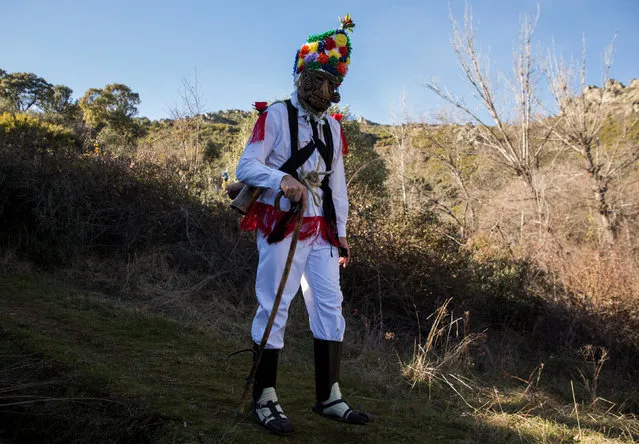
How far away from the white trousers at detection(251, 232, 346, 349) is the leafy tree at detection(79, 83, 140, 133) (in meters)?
31.4

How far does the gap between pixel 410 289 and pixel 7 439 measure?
6.04 metres

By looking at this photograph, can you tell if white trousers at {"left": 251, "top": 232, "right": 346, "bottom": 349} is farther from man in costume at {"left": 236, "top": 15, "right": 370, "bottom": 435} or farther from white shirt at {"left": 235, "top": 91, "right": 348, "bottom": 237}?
white shirt at {"left": 235, "top": 91, "right": 348, "bottom": 237}

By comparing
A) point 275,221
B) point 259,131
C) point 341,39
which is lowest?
point 275,221

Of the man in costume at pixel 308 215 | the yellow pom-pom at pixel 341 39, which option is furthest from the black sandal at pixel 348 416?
the yellow pom-pom at pixel 341 39

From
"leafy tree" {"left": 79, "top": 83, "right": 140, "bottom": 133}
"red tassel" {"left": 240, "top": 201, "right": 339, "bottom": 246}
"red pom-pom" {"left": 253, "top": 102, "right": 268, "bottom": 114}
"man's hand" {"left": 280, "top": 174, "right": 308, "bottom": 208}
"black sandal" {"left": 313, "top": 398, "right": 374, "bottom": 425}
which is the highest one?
"leafy tree" {"left": 79, "top": 83, "right": 140, "bottom": 133}

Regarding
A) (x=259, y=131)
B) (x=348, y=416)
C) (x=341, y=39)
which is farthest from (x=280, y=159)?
(x=348, y=416)

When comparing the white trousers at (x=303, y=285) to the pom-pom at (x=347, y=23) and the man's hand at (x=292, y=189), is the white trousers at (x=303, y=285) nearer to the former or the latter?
the man's hand at (x=292, y=189)

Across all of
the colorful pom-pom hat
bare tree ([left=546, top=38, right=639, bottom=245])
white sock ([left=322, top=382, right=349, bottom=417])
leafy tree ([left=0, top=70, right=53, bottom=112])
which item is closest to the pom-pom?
the colorful pom-pom hat

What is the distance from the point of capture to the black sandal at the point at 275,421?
2605 millimetres

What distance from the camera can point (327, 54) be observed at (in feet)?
9.80

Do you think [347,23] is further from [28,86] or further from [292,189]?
[28,86]

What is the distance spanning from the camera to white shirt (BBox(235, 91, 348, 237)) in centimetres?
272

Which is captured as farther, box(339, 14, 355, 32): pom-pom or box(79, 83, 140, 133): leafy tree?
box(79, 83, 140, 133): leafy tree

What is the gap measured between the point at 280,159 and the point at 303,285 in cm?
78
